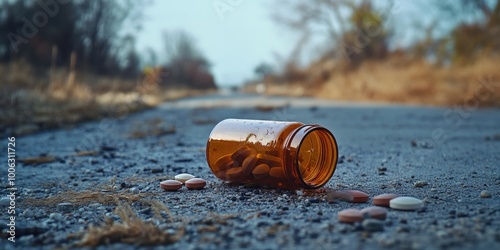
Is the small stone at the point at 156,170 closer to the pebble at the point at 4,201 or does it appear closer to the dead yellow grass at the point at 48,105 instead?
the pebble at the point at 4,201

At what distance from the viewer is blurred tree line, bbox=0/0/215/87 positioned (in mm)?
19156

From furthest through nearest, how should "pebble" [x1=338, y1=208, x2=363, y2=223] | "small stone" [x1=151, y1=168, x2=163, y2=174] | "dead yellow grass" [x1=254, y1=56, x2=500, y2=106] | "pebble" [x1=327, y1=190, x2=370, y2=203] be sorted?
"dead yellow grass" [x1=254, y1=56, x2=500, y2=106], "small stone" [x1=151, y1=168, x2=163, y2=174], "pebble" [x1=327, y1=190, x2=370, y2=203], "pebble" [x1=338, y1=208, x2=363, y2=223]

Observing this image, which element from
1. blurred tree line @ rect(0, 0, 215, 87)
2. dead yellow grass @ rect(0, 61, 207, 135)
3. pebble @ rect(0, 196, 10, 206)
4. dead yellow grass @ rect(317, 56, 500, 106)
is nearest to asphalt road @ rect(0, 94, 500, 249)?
pebble @ rect(0, 196, 10, 206)

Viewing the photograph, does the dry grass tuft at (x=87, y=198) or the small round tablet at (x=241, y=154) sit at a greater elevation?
the small round tablet at (x=241, y=154)

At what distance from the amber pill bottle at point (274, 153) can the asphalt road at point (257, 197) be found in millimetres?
77

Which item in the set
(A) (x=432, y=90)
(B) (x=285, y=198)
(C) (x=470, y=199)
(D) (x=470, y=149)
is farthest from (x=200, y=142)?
(A) (x=432, y=90)

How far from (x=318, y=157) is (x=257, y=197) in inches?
19.1

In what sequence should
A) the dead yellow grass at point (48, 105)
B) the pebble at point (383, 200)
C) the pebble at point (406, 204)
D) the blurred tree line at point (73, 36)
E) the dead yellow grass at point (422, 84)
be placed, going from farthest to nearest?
the blurred tree line at point (73, 36)
the dead yellow grass at point (422, 84)
the dead yellow grass at point (48, 105)
the pebble at point (383, 200)
the pebble at point (406, 204)

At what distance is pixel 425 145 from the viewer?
16.2 ft

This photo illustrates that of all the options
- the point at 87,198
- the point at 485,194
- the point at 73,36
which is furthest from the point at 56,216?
the point at 73,36

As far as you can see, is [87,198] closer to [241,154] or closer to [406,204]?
[241,154]

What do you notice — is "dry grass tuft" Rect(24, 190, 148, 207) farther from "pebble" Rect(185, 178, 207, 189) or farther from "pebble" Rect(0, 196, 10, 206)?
"pebble" Rect(185, 178, 207, 189)

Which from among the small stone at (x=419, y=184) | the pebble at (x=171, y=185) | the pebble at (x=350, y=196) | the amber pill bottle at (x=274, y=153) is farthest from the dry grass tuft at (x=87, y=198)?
the small stone at (x=419, y=184)

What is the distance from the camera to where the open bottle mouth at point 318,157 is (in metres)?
2.92
